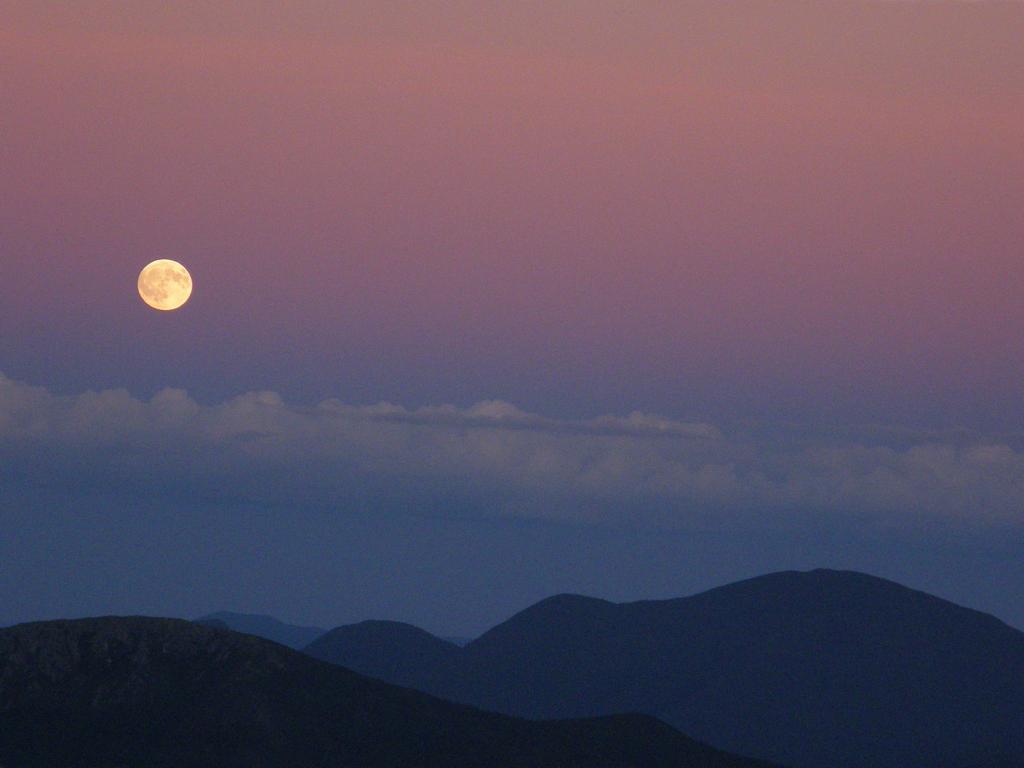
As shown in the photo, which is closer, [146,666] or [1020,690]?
[146,666]

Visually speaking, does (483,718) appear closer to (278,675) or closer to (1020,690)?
(278,675)

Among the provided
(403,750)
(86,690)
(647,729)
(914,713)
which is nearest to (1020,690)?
(914,713)

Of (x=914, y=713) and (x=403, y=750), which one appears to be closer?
(x=403, y=750)

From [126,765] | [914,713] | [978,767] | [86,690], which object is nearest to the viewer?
[126,765]

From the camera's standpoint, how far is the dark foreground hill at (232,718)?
105 metres

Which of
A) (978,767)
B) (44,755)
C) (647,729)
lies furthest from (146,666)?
(978,767)

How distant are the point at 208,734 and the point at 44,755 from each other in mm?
11602

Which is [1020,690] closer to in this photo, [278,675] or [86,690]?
[278,675]

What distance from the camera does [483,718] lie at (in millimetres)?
114688

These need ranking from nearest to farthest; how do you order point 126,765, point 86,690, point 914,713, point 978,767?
point 126,765 → point 86,690 → point 978,767 → point 914,713

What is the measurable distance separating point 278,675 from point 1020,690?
117 meters

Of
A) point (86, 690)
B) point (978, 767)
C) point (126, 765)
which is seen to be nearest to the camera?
point (126, 765)

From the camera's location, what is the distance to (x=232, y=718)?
108688 millimetres

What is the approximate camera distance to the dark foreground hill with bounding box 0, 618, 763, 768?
105 metres
